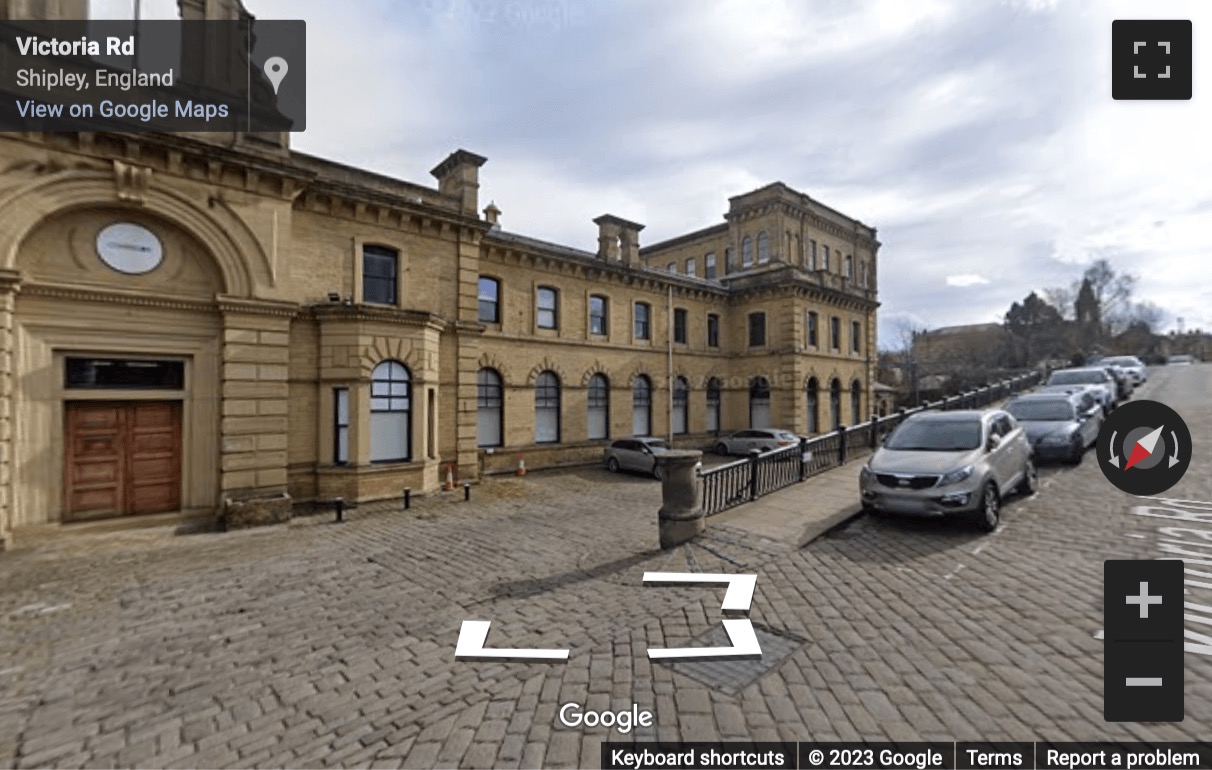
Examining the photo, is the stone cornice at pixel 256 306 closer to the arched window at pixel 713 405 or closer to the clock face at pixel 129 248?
the clock face at pixel 129 248

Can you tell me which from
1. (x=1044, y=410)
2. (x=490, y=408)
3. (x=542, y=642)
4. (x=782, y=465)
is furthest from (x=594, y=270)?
(x=542, y=642)

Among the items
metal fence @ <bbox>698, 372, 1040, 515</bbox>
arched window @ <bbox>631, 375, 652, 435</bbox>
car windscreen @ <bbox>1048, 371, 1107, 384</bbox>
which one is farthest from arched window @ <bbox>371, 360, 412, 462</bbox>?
car windscreen @ <bbox>1048, 371, 1107, 384</bbox>

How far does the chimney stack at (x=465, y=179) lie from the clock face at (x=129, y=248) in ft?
24.0

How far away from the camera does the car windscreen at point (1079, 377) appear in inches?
935

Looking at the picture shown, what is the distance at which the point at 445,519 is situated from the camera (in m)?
11.2

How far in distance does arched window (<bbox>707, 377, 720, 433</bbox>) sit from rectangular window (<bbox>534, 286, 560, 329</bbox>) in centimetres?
946

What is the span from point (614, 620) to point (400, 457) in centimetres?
977

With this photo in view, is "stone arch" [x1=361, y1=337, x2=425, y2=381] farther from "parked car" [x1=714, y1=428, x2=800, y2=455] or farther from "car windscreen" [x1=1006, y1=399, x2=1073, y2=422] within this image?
"car windscreen" [x1=1006, y1=399, x2=1073, y2=422]

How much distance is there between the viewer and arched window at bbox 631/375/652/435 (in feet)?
72.3

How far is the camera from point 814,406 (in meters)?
25.6

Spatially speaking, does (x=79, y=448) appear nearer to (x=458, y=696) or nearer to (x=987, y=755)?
(x=458, y=696)

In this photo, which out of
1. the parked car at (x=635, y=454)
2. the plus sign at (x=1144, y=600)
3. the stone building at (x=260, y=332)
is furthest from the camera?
the parked car at (x=635, y=454)

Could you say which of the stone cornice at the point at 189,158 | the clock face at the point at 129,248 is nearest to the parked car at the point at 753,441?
the stone cornice at the point at 189,158

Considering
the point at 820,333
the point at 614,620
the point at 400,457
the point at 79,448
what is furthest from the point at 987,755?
the point at 820,333
